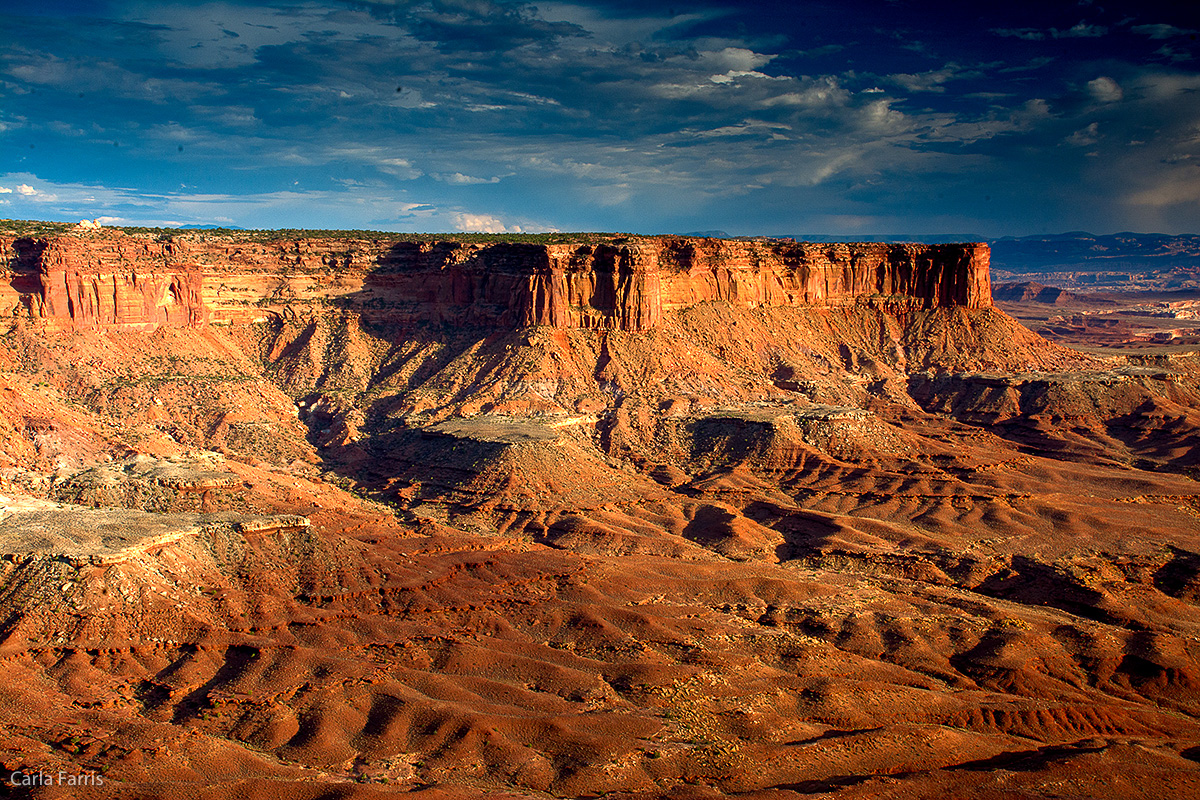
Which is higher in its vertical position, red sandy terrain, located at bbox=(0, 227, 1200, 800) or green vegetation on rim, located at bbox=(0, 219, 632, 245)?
green vegetation on rim, located at bbox=(0, 219, 632, 245)

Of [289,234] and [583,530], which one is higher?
[289,234]

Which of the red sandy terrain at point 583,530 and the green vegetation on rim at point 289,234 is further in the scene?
the green vegetation on rim at point 289,234

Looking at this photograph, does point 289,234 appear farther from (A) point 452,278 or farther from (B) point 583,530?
(B) point 583,530

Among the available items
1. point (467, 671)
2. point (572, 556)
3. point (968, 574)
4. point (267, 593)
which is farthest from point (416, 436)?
point (968, 574)

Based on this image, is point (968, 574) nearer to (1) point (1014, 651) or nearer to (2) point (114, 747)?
(1) point (1014, 651)

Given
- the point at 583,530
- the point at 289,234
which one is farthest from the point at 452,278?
the point at 583,530
